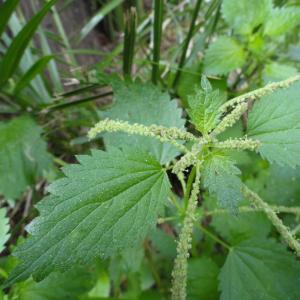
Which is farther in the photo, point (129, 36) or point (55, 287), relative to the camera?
point (129, 36)

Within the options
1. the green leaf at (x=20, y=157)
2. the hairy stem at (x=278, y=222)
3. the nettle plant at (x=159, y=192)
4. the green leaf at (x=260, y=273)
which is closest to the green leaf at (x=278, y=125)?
the nettle plant at (x=159, y=192)

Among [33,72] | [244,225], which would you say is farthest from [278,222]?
[33,72]

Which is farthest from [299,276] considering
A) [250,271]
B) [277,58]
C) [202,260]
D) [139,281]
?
[277,58]

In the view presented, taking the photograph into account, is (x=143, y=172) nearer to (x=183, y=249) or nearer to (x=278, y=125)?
(x=183, y=249)

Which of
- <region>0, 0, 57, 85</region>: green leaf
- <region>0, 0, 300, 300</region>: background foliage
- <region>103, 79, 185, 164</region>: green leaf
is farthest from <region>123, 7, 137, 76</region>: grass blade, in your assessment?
<region>0, 0, 57, 85</region>: green leaf

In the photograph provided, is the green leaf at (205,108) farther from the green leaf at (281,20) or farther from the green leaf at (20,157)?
the green leaf at (20,157)

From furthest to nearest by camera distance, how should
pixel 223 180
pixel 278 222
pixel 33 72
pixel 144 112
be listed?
1. pixel 33 72
2. pixel 144 112
3. pixel 278 222
4. pixel 223 180
